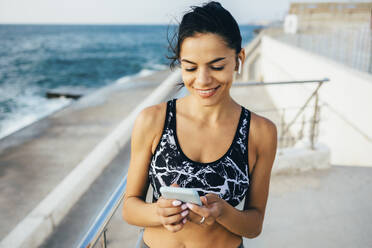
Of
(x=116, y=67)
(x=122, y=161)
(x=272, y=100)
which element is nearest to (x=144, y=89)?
(x=272, y=100)

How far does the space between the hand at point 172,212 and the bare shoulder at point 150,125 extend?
0.41 metres

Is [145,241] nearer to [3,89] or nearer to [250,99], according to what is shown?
[250,99]

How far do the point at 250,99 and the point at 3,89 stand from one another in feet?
80.1

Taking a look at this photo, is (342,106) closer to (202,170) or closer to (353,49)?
(353,49)

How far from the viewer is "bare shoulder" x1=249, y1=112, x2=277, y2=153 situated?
149 cm

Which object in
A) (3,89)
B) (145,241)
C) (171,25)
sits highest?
(171,25)

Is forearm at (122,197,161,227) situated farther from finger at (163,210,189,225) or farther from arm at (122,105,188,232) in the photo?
finger at (163,210,189,225)

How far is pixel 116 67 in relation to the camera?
4462cm

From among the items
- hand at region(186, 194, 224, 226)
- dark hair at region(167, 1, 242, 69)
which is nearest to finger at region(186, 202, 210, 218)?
hand at region(186, 194, 224, 226)

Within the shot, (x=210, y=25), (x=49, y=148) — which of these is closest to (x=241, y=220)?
(x=210, y=25)

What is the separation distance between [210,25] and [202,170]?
0.65m

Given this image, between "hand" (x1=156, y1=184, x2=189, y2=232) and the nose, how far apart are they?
0.53m

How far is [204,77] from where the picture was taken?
1311 millimetres

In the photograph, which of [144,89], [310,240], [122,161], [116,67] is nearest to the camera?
[310,240]
